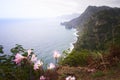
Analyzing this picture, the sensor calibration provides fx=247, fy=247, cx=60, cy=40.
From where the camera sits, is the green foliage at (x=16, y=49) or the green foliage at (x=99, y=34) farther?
the green foliage at (x=99, y=34)

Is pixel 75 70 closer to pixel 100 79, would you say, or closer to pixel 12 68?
pixel 100 79

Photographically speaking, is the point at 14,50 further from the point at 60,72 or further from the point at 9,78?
the point at 60,72

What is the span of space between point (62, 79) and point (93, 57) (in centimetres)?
226

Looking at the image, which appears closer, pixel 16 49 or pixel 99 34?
pixel 16 49

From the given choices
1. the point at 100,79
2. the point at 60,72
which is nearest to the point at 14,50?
the point at 60,72

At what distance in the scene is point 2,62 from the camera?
18.8ft

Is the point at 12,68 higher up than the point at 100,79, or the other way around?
the point at 12,68

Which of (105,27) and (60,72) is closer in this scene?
(60,72)

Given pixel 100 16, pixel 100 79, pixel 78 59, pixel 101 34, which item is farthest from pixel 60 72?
pixel 100 16

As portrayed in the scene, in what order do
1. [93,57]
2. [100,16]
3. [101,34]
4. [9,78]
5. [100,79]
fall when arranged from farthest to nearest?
[100,16]
[101,34]
[93,57]
[100,79]
[9,78]

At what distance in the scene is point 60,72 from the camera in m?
6.56

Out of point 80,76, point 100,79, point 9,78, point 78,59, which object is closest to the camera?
point 9,78

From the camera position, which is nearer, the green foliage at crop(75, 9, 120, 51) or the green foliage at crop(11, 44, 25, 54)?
the green foliage at crop(11, 44, 25, 54)

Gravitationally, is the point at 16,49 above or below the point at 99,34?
above
